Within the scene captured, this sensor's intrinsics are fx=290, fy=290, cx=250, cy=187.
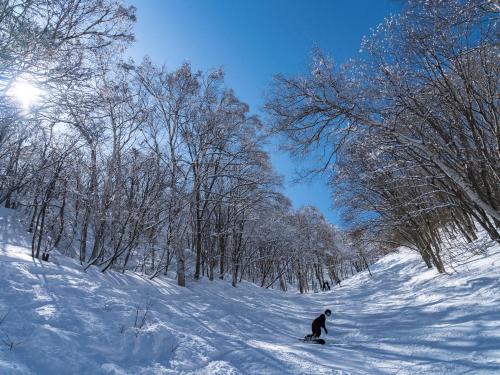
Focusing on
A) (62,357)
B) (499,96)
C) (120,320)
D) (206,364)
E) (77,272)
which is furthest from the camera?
(77,272)

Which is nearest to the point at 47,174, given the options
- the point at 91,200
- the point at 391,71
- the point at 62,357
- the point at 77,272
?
the point at 91,200

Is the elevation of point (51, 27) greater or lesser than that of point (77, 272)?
greater

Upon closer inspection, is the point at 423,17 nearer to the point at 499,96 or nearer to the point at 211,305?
the point at 499,96

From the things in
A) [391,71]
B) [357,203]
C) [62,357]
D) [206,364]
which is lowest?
[206,364]

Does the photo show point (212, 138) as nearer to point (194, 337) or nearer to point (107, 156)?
point (107, 156)

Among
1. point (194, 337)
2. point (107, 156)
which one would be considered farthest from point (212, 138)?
point (194, 337)

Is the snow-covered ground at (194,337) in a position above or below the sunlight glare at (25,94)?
below

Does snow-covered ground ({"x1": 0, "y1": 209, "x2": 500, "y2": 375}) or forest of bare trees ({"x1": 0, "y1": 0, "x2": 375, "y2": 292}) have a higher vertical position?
forest of bare trees ({"x1": 0, "y1": 0, "x2": 375, "y2": 292})

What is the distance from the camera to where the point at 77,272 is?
826cm

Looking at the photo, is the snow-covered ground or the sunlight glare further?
the sunlight glare

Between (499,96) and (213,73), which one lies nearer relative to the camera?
(499,96)

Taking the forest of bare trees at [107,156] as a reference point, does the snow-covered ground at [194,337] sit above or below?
below

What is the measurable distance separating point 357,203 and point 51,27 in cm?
1351

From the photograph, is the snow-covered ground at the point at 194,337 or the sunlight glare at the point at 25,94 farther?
the sunlight glare at the point at 25,94
